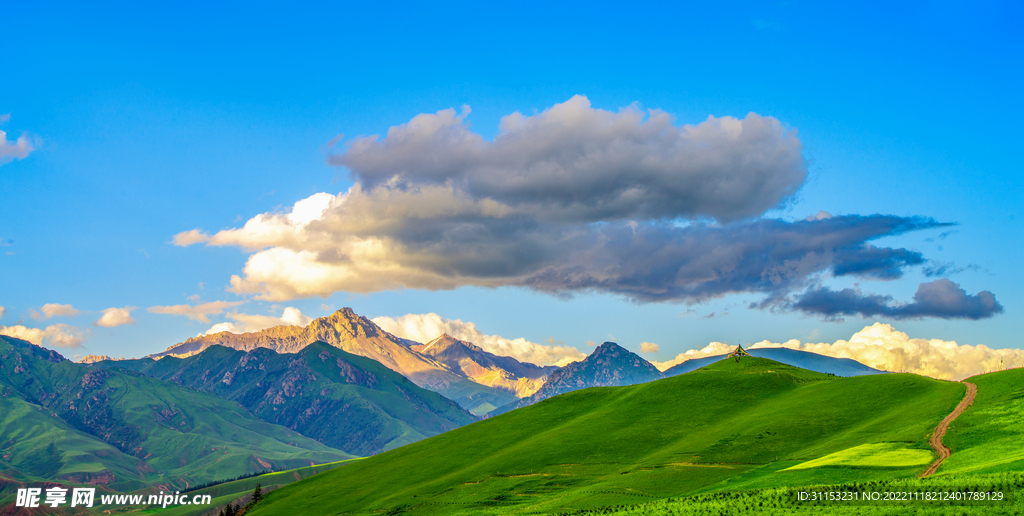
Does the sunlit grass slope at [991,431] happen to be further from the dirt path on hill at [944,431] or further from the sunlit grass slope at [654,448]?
the sunlit grass slope at [654,448]

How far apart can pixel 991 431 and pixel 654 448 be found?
61.1 metres

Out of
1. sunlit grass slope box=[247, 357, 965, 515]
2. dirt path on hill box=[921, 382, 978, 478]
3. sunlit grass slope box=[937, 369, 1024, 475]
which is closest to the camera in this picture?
sunlit grass slope box=[937, 369, 1024, 475]

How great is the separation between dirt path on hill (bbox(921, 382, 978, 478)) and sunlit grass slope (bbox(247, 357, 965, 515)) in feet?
5.92

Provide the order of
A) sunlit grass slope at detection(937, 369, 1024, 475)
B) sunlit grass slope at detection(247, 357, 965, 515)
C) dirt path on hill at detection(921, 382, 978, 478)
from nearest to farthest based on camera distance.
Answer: sunlit grass slope at detection(937, 369, 1024, 475), dirt path on hill at detection(921, 382, 978, 478), sunlit grass slope at detection(247, 357, 965, 515)

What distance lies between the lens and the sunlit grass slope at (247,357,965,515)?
103875mm

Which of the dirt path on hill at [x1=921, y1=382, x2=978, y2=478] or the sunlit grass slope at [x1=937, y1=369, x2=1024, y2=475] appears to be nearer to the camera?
the sunlit grass slope at [x1=937, y1=369, x2=1024, y2=475]

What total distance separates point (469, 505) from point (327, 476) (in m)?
91.9

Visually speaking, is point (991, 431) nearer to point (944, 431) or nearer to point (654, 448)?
point (944, 431)

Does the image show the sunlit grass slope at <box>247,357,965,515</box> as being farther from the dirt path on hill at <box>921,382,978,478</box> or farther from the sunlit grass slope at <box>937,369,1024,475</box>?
the sunlit grass slope at <box>937,369,1024,475</box>

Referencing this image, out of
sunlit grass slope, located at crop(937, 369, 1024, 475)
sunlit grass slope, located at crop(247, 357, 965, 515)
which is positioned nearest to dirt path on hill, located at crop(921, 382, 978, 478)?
sunlit grass slope, located at crop(937, 369, 1024, 475)

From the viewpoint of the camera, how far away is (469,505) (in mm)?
114438

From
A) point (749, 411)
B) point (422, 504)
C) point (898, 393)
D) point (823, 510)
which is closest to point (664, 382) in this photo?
point (749, 411)

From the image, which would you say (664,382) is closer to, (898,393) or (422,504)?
(898,393)

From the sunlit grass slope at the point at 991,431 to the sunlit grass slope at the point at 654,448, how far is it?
190 inches
